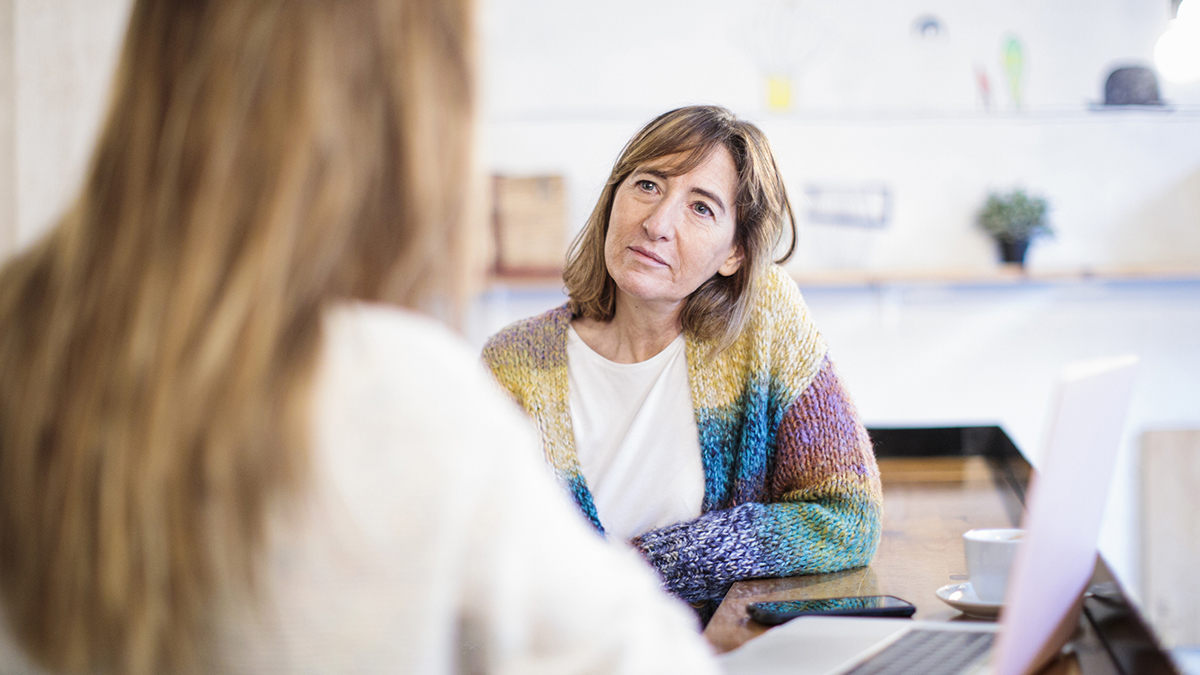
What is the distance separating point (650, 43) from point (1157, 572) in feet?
7.87

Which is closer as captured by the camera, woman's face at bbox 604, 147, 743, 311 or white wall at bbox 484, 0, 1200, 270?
woman's face at bbox 604, 147, 743, 311

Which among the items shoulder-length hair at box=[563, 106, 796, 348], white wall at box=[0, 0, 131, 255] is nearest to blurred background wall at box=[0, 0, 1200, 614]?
white wall at box=[0, 0, 131, 255]

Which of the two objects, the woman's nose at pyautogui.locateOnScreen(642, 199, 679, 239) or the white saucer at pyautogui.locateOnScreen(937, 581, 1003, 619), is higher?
the woman's nose at pyautogui.locateOnScreen(642, 199, 679, 239)

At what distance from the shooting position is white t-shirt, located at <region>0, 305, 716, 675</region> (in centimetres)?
53

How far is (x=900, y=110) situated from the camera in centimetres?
319

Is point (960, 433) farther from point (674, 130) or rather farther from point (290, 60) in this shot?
point (290, 60)

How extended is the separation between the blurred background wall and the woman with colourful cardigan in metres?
1.52

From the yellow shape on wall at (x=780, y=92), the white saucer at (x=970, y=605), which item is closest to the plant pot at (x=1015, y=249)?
the yellow shape on wall at (x=780, y=92)

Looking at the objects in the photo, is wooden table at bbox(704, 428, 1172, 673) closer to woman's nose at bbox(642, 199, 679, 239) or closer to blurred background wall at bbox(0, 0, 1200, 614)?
woman's nose at bbox(642, 199, 679, 239)

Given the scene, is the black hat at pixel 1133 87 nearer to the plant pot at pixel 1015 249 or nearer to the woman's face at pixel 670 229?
the plant pot at pixel 1015 249

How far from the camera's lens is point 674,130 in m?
1.55

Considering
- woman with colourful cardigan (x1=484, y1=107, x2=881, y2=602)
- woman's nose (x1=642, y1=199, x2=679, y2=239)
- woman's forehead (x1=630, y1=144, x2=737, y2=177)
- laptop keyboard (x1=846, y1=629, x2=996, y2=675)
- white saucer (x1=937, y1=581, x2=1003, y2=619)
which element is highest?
woman's forehead (x1=630, y1=144, x2=737, y2=177)

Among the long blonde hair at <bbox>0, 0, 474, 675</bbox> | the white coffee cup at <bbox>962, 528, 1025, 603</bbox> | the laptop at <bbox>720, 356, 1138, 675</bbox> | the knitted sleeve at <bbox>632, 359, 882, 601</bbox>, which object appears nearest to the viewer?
the long blonde hair at <bbox>0, 0, 474, 675</bbox>

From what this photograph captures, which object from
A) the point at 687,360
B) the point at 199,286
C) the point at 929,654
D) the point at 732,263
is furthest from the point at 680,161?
the point at 199,286
